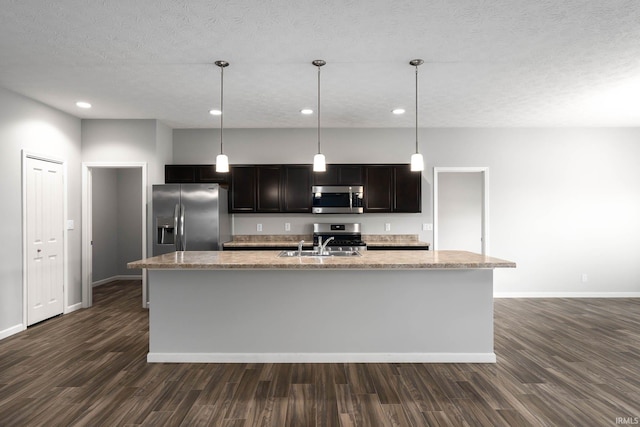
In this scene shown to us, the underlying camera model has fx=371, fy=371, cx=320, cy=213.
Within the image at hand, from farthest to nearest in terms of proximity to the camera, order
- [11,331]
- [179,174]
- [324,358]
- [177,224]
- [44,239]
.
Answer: [179,174], [177,224], [44,239], [11,331], [324,358]

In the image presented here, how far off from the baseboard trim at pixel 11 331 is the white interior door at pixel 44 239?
0.14 metres

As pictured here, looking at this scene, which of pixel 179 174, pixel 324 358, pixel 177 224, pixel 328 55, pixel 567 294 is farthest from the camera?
pixel 567 294

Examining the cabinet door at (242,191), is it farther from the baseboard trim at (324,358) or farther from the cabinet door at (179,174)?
the baseboard trim at (324,358)

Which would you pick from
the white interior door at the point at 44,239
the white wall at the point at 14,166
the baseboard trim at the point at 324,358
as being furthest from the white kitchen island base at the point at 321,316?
the white interior door at the point at 44,239

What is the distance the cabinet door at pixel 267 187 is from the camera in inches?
225

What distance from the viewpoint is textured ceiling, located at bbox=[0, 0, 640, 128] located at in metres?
2.53

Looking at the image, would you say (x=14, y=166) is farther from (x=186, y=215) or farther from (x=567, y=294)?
(x=567, y=294)

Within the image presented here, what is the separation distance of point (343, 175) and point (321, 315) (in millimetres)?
2826

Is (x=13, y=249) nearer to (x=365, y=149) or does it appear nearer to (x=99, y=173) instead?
(x=99, y=173)

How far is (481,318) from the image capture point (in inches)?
131

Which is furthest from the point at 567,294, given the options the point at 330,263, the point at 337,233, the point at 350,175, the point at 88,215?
the point at 88,215

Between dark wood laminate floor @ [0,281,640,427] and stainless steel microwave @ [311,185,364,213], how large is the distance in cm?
266

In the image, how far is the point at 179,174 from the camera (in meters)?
5.66

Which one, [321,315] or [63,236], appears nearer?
[321,315]
